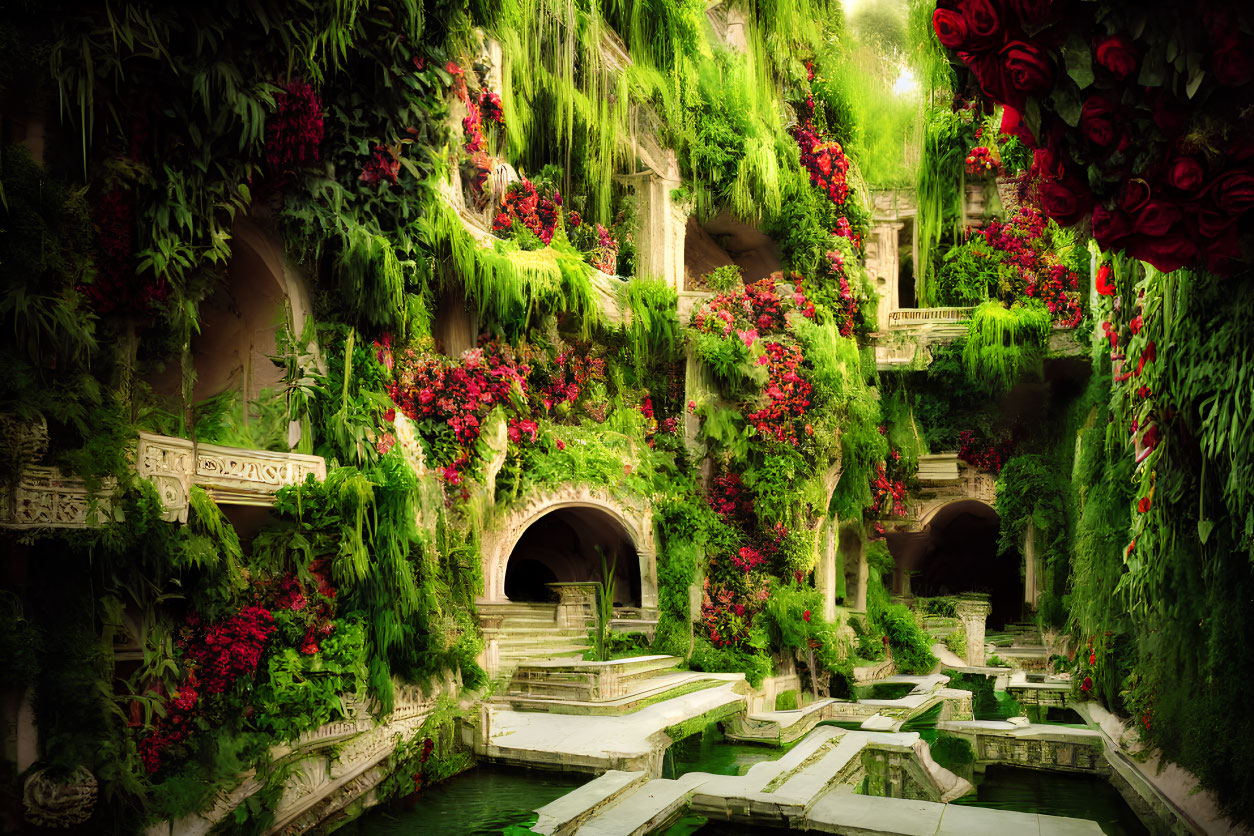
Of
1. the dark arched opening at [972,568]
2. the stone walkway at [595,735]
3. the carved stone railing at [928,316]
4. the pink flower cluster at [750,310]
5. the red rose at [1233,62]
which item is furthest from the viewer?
the dark arched opening at [972,568]

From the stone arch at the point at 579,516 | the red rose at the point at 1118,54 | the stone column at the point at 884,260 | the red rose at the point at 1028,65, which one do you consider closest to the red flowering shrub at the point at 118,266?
the red rose at the point at 1028,65

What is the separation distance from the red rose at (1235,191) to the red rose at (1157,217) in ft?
0.45

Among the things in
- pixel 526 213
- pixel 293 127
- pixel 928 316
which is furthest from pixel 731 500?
pixel 293 127

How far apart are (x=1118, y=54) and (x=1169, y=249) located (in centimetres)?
70

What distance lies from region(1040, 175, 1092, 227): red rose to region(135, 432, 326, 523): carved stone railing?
5.92m

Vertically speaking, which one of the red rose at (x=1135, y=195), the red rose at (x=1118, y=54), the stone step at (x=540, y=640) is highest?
the red rose at (x=1118, y=54)

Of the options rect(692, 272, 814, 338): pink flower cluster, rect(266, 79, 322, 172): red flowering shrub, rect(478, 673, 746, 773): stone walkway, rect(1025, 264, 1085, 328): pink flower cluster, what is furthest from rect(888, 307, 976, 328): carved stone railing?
rect(266, 79, 322, 172): red flowering shrub

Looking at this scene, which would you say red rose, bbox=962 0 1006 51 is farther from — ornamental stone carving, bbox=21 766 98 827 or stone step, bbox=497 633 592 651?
stone step, bbox=497 633 592 651

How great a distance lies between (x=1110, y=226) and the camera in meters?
3.33

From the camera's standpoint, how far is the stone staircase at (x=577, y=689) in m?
11.1

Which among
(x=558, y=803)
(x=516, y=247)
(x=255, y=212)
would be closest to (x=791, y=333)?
(x=516, y=247)

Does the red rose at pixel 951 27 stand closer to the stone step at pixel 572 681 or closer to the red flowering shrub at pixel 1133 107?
the red flowering shrub at pixel 1133 107

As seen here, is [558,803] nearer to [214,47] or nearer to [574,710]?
[574,710]

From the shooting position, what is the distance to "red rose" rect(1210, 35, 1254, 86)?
114 inches
